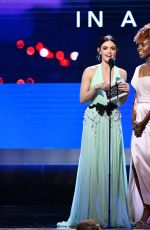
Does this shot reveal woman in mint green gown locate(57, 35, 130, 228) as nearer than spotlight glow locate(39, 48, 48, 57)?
Yes

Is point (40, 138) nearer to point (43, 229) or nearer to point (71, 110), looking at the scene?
point (71, 110)

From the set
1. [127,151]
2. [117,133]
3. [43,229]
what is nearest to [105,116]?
[117,133]

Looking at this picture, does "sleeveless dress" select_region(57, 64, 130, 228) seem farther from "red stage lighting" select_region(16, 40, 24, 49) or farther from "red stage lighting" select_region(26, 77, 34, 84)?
"red stage lighting" select_region(16, 40, 24, 49)

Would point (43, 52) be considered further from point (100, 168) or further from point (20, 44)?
point (100, 168)

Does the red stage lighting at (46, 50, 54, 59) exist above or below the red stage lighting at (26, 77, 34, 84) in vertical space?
above

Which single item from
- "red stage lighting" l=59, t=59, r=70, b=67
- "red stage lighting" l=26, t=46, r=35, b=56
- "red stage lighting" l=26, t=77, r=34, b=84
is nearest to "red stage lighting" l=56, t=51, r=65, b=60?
"red stage lighting" l=59, t=59, r=70, b=67

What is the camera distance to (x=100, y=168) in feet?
16.8

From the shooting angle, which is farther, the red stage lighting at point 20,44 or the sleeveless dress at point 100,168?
the red stage lighting at point 20,44

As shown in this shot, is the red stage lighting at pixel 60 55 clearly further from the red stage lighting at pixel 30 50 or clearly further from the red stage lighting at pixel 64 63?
the red stage lighting at pixel 30 50

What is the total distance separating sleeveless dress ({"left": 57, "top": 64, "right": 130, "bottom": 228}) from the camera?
510 cm

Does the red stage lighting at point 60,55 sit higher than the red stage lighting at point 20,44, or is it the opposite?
the red stage lighting at point 20,44

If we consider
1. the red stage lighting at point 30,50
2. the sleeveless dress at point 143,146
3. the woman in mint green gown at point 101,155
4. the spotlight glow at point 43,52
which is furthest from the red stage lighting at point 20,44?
the sleeveless dress at point 143,146

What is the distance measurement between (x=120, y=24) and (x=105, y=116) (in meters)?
2.31

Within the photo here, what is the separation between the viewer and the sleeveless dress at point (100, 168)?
5.10 metres
